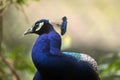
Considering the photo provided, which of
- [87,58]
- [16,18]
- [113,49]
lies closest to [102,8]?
[113,49]

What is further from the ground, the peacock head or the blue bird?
the peacock head

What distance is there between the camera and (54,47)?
150 centimetres

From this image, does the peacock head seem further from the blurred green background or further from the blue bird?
the blurred green background

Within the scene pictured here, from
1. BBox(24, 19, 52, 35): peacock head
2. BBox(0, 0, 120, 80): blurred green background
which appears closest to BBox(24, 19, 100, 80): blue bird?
BBox(24, 19, 52, 35): peacock head

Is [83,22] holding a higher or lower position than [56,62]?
higher

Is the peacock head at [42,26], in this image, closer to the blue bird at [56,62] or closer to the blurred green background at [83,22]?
the blue bird at [56,62]

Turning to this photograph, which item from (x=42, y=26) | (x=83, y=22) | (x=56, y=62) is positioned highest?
(x=83, y=22)

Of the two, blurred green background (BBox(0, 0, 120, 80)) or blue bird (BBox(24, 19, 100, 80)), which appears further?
blurred green background (BBox(0, 0, 120, 80))

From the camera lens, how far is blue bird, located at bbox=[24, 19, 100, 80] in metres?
1.47

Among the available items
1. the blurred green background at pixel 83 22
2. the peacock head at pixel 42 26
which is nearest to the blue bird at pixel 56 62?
the peacock head at pixel 42 26

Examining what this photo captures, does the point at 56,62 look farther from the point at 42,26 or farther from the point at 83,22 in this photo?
the point at 83,22

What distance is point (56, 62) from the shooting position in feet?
4.84

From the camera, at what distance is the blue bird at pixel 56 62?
4.84ft

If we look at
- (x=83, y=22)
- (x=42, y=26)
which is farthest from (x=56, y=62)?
(x=83, y=22)
